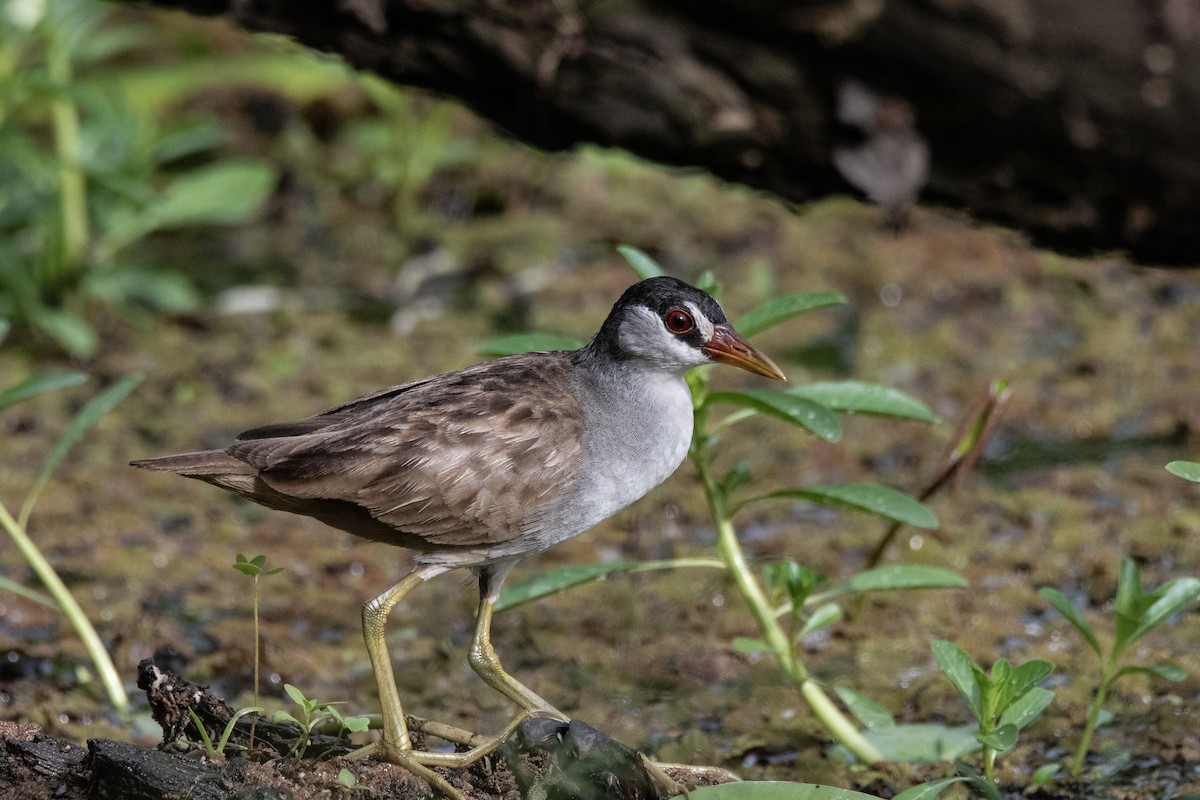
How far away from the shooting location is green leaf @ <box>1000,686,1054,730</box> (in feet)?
9.91

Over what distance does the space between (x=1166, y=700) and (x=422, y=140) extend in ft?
14.4

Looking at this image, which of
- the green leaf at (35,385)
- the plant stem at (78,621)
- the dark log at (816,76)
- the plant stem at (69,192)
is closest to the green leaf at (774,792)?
the plant stem at (78,621)

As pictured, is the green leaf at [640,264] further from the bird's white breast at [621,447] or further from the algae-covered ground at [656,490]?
the algae-covered ground at [656,490]

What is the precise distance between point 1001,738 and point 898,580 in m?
0.57

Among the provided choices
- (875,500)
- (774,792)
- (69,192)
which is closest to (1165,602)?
(875,500)

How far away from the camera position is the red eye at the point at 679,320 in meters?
3.27

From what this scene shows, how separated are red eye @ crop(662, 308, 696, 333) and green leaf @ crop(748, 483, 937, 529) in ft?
1.38

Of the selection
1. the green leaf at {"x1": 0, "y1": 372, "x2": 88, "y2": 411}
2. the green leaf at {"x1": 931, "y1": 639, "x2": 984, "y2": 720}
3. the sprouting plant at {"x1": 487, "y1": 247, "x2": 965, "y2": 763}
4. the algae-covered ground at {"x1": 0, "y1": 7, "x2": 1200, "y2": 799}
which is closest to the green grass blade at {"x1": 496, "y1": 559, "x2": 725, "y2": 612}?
the sprouting plant at {"x1": 487, "y1": 247, "x2": 965, "y2": 763}

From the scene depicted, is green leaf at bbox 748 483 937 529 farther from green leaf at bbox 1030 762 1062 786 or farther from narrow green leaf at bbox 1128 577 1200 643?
green leaf at bbox 1030 762 1062 786

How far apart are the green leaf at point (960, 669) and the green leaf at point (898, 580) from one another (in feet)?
1.21

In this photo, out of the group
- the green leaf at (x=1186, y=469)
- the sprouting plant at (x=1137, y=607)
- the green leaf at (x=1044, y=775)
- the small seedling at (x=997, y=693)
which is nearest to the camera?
the green leaf at (x=1186, y=469)

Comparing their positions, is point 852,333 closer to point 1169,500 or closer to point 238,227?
point 1169,500

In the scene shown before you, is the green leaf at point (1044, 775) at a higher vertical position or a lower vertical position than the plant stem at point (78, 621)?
higher

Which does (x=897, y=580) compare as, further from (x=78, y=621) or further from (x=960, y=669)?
(x=78, y=621)
